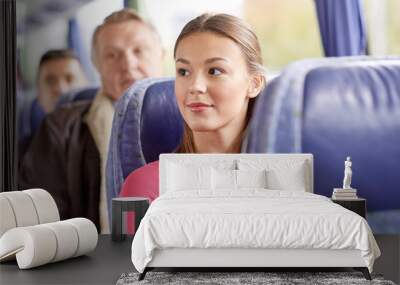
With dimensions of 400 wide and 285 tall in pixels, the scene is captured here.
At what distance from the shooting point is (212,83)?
6.86 m

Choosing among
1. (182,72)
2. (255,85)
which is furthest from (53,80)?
(255,85)

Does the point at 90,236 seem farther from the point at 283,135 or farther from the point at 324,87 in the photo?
the point at 324,87

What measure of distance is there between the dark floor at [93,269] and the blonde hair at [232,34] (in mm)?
1418

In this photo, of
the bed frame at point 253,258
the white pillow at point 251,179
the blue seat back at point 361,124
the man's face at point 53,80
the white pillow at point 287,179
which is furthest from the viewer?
the man's face at point 53,80

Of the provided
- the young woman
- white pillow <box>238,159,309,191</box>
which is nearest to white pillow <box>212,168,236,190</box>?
white pillow <box>238,159,309,191</box>

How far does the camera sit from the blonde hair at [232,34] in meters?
6.95

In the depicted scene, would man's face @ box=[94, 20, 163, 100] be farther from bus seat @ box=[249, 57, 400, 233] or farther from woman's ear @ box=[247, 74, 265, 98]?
bus seat @ box=[249, 57, 400, 233]

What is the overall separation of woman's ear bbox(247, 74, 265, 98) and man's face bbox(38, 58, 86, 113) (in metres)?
1.80

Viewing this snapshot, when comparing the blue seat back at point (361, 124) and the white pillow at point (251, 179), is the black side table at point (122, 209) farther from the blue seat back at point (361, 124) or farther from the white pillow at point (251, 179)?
the blue seat back at point (361, 124)

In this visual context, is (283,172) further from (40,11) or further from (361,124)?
(40,11)

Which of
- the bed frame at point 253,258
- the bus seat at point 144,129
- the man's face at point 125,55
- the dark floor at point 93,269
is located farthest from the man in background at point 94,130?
the bed frame at point 253,258

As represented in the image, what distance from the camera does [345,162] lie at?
21.8 feet

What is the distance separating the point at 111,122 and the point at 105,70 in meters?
0.53

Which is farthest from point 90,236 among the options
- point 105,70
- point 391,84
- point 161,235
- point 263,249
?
point 391,84
